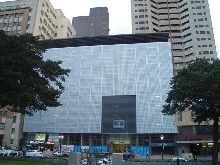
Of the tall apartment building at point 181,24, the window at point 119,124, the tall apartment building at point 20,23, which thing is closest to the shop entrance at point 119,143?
the window at point 119,124

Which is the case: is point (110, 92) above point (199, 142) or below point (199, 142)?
above

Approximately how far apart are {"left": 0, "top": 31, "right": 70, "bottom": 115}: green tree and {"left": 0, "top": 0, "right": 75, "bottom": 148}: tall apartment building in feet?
168

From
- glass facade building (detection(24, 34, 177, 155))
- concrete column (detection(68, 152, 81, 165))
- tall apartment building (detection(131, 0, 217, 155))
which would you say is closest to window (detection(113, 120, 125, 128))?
glass facade building (detection(24, 34, 177, 155))

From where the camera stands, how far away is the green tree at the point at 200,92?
37375mm

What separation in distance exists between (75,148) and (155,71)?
33.1 metres

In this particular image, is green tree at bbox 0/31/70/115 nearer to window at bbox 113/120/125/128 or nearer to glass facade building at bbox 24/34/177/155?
window at bbox 113/120/125/128

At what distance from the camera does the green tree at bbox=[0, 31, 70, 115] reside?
114 ft

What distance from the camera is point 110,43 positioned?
10269cm

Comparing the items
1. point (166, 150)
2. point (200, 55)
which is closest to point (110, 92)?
point (166, 150)

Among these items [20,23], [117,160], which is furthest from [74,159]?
[20,23]

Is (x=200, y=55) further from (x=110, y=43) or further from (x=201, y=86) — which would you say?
(x=201, y=86)

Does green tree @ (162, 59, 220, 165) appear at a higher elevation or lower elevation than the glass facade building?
lower

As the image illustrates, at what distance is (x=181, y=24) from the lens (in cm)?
13162

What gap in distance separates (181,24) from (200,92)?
99042 mm
